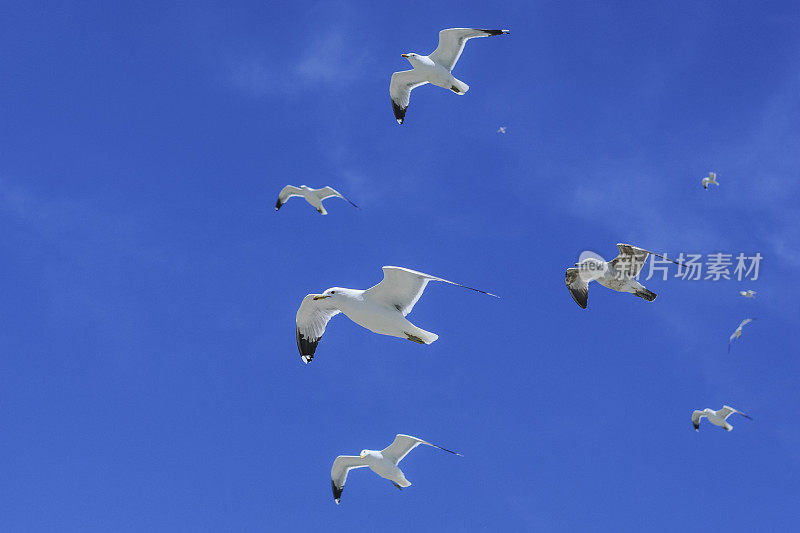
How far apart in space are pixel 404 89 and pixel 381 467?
30.5ft

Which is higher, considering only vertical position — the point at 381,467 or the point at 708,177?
the point at 708,177

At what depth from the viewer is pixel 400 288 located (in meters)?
12.2

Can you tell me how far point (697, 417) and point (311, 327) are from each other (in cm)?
1281

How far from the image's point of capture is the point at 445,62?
779 inches

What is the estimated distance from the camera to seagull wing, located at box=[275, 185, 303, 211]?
2508 centimetres

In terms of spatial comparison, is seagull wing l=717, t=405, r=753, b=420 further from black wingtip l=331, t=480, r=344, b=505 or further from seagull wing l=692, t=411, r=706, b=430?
black wingtip l=331, t=480, r=344, b=505

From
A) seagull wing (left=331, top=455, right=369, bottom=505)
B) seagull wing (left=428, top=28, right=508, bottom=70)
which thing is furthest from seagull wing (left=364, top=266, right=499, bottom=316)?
seagull wing (left=428, top=28, right=508, bottom=70)

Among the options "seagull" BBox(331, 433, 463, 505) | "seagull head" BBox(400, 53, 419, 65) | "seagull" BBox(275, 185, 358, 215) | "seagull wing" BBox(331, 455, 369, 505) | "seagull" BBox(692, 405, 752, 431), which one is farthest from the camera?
"seagull" BBox(275, 185, 358, 215)

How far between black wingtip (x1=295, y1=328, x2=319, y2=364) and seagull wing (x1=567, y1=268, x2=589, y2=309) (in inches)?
195

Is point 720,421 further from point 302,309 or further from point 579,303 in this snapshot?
point 302,309

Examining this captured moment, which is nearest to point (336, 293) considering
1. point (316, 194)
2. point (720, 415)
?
point (316, 194)

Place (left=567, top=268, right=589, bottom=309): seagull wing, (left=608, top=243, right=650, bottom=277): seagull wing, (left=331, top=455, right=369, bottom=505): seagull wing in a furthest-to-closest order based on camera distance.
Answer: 1. (left=331, top=455, right=369, bottom=505): seagull wing
2. (left=567, top=268, right=589, bottom=309): seagull wing
3. (left=608, top=243, right=650, bottom=277): seagull wing

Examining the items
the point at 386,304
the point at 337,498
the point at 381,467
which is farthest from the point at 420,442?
the point at 386,304

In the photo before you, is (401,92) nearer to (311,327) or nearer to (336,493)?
(311,327)
